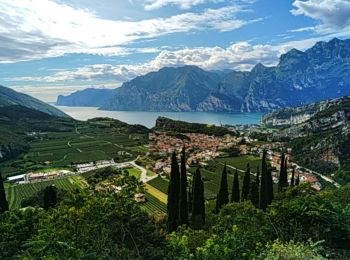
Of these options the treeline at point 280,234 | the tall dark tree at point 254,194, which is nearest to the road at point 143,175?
the tall dark tree at point 254,194

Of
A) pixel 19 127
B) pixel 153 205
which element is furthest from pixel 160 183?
pixel 19 127

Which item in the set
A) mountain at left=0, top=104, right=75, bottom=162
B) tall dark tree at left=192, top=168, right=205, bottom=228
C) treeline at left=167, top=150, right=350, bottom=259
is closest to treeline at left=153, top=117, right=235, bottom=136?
mountain at left=0, top=104, right=75, bottom=162

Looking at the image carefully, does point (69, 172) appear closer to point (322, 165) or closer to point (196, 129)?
point (322, 165)

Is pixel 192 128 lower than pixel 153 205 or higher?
higher

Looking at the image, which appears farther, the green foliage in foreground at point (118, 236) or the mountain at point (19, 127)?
the mountain at point (19, 127)

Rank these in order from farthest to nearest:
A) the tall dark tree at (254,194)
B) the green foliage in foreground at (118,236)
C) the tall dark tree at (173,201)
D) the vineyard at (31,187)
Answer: the vineyard at (31,187) < the tall dark tree at (254,194) < the tall dark tree at (173,201) < the green foliage in foreground at (118,236)

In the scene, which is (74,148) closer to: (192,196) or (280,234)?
(192,196)

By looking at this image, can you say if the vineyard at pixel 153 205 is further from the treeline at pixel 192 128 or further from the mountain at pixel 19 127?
the treeline at pixel 192 128

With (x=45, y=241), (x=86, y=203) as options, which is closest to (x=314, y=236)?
(x=86, y=203)
